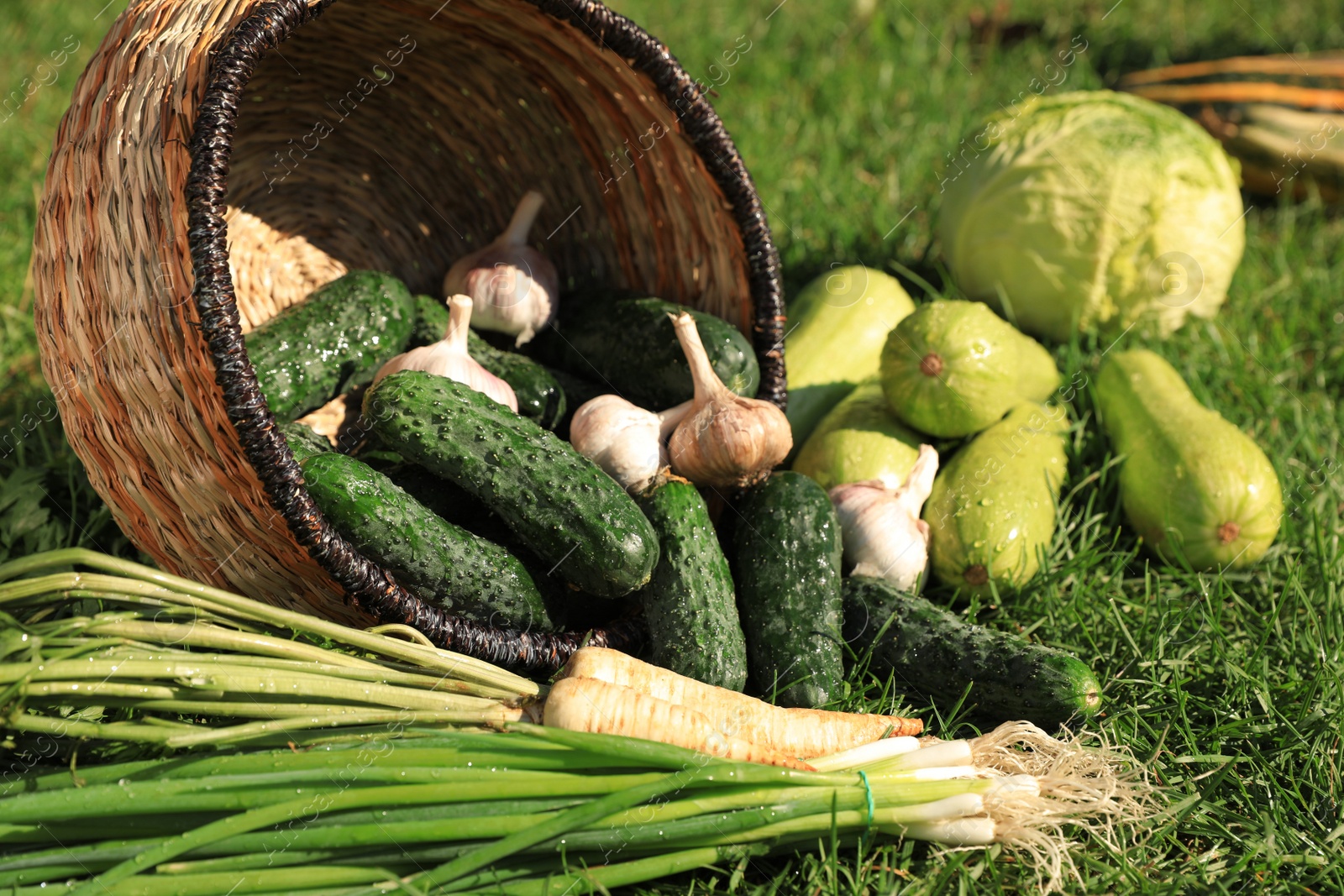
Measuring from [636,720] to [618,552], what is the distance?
1.32 ft

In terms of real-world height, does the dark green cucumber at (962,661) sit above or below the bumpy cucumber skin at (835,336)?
below

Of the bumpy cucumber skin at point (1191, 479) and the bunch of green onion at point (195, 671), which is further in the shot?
the bumpy cucumber skin at point (1191, 479)

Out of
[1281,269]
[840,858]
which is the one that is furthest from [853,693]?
[1281,269]

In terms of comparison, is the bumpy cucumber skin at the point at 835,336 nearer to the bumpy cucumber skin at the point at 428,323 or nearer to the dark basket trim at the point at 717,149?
the dark basket trim at the point at 717,149

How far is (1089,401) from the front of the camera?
11.7ft

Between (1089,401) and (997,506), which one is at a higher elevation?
(997,506)

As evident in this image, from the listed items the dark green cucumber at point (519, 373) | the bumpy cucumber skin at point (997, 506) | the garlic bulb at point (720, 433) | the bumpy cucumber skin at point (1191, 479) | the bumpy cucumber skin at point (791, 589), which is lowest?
the bumpy cucumber skin at point (1191, 479)

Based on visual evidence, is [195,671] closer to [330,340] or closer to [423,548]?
[423,548]

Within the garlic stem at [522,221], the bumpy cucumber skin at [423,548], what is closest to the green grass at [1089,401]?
the bumpy cucumber skin at [423,548]

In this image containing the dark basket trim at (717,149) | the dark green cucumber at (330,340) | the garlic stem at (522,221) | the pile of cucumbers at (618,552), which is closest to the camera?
the pile of cucumbers at (618,552)

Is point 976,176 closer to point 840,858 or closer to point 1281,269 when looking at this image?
point 1281,269

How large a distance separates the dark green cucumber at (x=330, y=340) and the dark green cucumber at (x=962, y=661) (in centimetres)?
144

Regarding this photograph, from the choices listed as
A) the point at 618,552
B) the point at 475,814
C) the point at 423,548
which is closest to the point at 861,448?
the point at 618,552

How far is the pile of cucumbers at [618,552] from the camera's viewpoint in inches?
92.5
